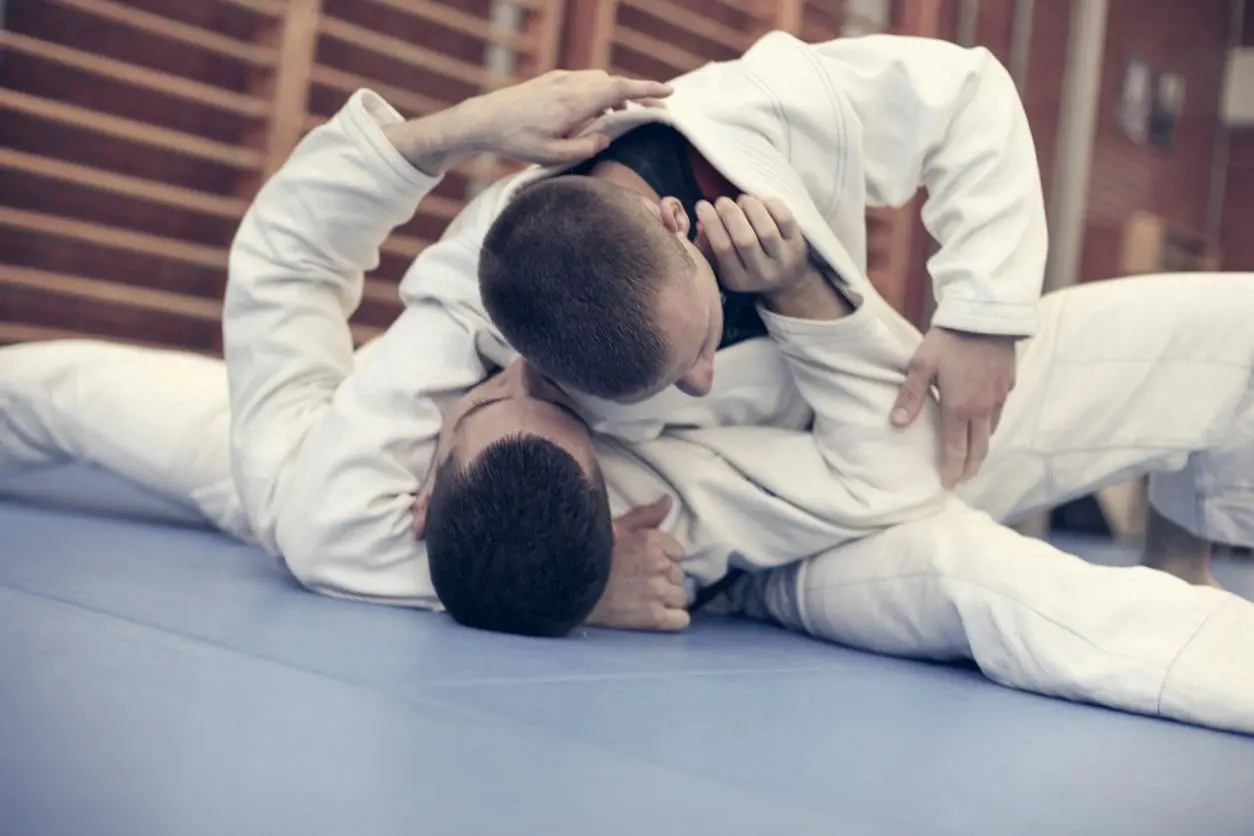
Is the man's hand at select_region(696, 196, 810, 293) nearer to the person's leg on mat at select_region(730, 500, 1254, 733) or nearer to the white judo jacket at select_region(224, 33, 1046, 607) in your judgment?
the white judo jacket at select_region(224, 33, 1046, 607)

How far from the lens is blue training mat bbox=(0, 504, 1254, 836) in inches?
27.3

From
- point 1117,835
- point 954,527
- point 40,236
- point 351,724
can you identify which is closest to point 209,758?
point 351,724

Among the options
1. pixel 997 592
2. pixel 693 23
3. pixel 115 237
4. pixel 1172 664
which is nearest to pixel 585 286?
pixel 997 592

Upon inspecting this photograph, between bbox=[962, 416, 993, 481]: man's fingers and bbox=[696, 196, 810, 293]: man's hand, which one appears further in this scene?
bbox=[962, 416, 993, 481]: man's fingers

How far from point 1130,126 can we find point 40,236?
194 inches

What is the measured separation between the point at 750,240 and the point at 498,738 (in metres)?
0.63

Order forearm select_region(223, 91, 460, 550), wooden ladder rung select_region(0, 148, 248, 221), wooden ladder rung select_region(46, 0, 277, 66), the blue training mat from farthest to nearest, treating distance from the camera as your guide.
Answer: wooden ladder rung select_region(46, 0, 277, 66)
wooden ladder rung select_region(0, 148, 248, 221)
forearm select_region(223, 91, 460, 550)
the blue training mat

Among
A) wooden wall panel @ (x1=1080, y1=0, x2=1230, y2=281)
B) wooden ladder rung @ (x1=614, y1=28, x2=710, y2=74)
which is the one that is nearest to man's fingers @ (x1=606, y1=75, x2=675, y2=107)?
wooden ladder rung @ (x1=614, y1=28, x2=710, y2=74)

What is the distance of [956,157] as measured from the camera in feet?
4.94

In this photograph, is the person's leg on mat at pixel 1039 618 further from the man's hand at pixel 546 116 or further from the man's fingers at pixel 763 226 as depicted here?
the man's hand at pixel 546 116

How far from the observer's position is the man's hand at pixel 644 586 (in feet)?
4.59

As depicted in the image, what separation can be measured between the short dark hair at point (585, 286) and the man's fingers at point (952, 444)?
428 millimetres

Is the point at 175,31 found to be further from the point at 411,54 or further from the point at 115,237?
the point at 411,54

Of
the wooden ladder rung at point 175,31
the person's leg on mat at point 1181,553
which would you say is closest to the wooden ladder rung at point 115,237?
the wooden ladder rung at point 175,31
